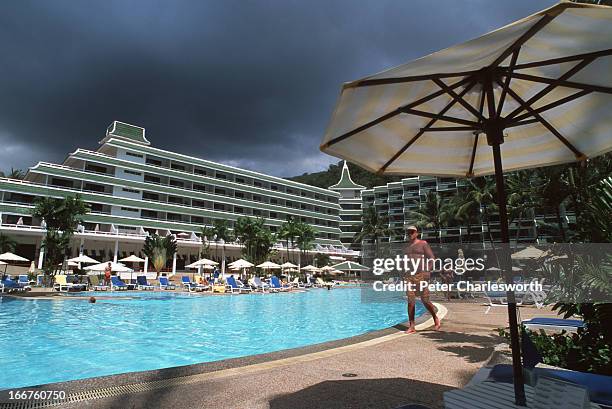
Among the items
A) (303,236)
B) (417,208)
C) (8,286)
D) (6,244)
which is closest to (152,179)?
(6,244)

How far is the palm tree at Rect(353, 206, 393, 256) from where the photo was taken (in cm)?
7862

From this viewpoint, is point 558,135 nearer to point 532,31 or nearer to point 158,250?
point 532,31

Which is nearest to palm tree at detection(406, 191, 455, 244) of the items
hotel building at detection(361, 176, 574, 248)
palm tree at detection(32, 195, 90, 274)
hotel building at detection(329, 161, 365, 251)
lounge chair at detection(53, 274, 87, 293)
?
hotel building at detection(361, 176, 574, 248)

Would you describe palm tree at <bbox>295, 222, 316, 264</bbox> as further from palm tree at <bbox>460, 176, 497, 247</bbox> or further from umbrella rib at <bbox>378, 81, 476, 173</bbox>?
umbrella rib at <bbox>378, 81, 476, 173</bbox>

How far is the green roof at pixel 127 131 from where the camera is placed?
59406 mm

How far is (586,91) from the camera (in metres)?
3.21

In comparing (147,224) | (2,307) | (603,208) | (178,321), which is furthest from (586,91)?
(147,224)

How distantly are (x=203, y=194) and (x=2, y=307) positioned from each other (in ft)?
139

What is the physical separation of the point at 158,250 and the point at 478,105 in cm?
4325

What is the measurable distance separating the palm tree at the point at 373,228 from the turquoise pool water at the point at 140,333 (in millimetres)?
59863

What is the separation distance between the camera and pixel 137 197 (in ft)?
167

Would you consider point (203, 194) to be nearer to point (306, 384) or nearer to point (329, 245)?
point (329, 245)

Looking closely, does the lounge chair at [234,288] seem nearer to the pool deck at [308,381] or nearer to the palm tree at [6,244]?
the pool deck at [308,381]

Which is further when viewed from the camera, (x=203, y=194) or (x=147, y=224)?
(x=203, y=194)
